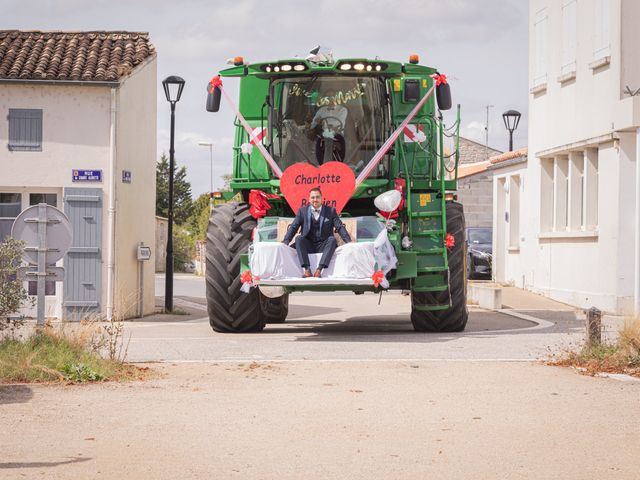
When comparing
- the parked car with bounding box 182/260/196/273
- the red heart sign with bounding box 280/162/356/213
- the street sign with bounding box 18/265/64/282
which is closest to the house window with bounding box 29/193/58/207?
the red heart sign with bounding box 280/162/356/213

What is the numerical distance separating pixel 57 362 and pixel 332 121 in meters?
6.80

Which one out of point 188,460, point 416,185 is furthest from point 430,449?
point 416,185

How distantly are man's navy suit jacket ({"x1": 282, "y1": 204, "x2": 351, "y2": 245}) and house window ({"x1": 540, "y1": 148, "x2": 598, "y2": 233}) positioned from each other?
35.0ft

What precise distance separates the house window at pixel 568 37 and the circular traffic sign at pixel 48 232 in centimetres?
1603

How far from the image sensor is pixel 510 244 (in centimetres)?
3447

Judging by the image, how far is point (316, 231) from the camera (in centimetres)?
1694

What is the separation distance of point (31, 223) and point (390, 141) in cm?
587

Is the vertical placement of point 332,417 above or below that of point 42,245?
below

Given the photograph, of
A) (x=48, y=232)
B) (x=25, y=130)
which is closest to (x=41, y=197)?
(x=25, y=130)

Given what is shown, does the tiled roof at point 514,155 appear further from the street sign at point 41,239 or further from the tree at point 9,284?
the tree at point 9,284

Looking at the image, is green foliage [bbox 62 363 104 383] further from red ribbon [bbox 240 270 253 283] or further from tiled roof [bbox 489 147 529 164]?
tiled roof [bbox 489 147 529 164]

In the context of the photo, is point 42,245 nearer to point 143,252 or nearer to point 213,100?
point 213,100

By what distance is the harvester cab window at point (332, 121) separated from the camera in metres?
18.1

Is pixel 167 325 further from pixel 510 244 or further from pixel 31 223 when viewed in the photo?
pixel 510 244
